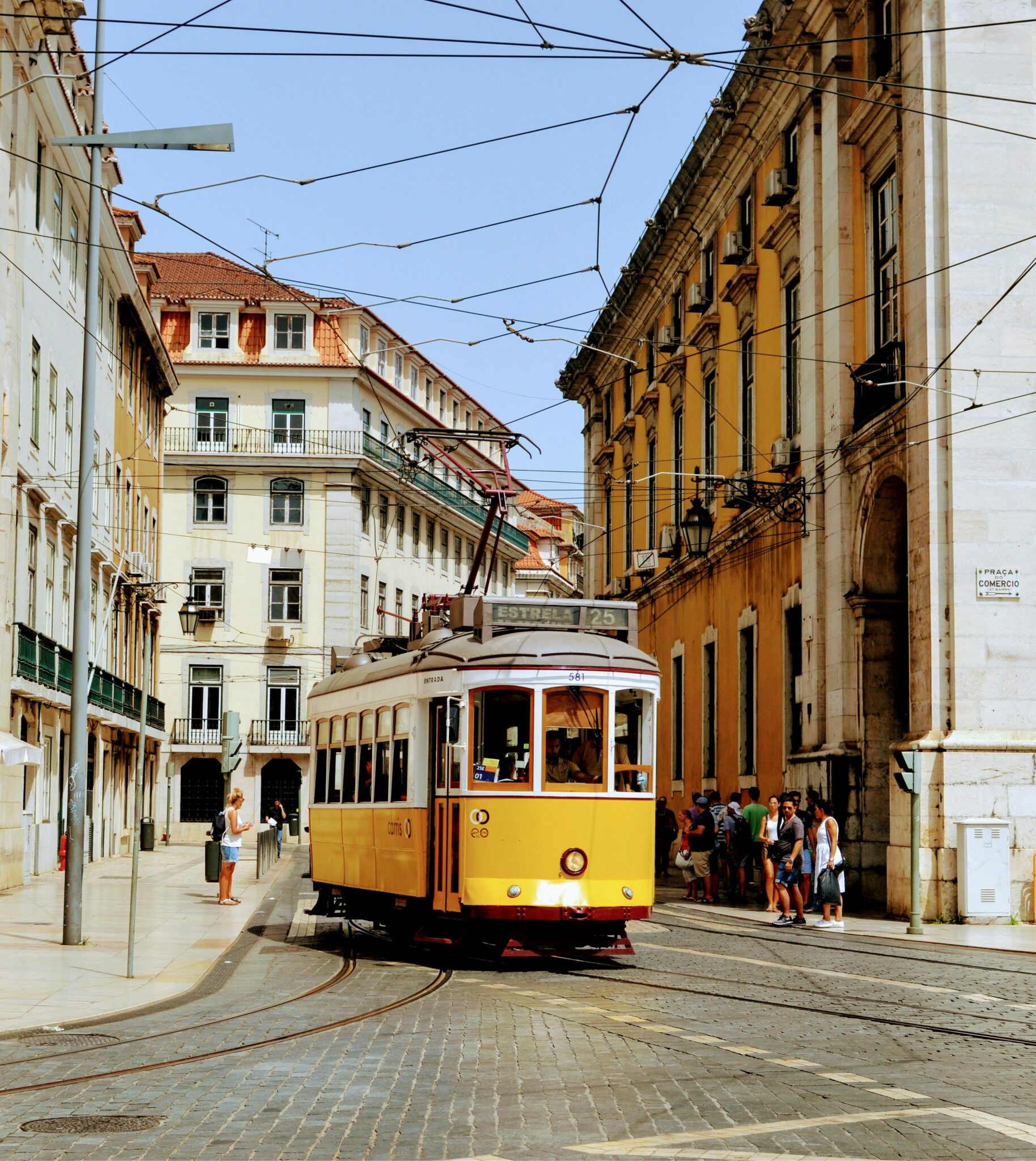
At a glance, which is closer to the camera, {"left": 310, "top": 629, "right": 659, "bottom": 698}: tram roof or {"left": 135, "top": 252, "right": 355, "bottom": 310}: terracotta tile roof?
{"left": 310, "top": 629, "right": 659, "bottom": 698}: tram roof

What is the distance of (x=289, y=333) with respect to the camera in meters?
64.4

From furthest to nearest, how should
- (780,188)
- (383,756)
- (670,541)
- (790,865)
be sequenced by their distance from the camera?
(670,541) → (780,188) → (790,865) → (383,756)

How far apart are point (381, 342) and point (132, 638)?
23.4 metres

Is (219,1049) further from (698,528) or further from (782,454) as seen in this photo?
(698,528)

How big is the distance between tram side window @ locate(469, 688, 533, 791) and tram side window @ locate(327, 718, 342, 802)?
4040 millimetres

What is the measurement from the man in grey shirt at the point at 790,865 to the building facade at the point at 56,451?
959cm

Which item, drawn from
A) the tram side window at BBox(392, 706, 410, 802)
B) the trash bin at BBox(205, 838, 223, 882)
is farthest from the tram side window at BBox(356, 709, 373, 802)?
the trash bin at BBox(205, 838, 223, 882)

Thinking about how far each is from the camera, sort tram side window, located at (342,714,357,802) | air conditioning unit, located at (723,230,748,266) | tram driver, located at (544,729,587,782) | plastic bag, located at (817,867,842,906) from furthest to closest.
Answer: air conditioning unit, located at (723,230,748,266), plastic bag, located at (817,867,842,906), tram side window, located at (342,714,357,802), tram driver, located at (544,729,587,782)

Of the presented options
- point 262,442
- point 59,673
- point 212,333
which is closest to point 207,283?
point 212,333

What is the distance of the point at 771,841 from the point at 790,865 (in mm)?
2048

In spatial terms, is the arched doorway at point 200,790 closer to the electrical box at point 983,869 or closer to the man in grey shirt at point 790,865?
the man in grey shirt at point 790,865

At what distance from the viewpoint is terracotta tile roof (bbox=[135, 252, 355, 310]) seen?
6397cm

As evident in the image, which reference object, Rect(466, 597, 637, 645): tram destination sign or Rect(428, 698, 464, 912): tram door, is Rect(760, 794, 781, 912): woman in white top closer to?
Rect(466, 597, 637, 645): tram destination sign

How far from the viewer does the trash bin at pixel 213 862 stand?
29.4 m
